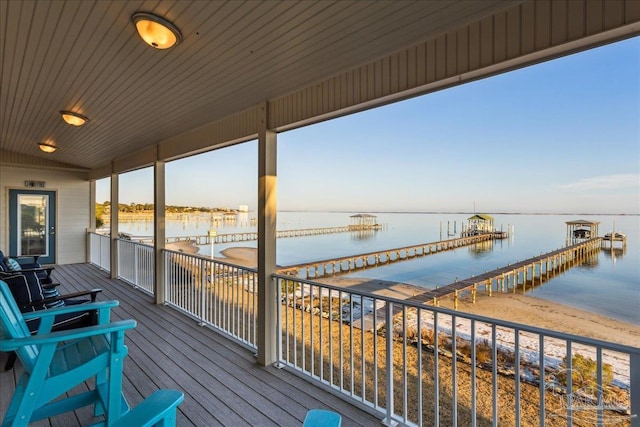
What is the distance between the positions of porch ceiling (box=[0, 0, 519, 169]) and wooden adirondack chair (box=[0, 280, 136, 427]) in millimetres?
1794

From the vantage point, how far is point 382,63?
2.17 m

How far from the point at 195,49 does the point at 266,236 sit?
1.73 metres

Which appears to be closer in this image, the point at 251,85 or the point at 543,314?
the point at 251,85

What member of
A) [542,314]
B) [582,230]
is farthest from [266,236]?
[582,230]

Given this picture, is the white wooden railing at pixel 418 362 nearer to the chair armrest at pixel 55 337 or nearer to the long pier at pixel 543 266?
the chair armrest at pixel 55 337

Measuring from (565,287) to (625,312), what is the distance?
5.32 m

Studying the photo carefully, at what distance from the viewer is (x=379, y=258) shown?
87.9ft

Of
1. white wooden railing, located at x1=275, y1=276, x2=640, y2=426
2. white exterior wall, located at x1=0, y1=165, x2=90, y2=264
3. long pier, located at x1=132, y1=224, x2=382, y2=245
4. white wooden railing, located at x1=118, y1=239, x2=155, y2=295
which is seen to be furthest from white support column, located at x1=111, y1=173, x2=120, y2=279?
long pier, located at x1=132, y1=224, x2=382, y2=245

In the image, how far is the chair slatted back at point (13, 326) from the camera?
1.66 m

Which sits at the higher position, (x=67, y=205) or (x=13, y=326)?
(x=67, y=205)

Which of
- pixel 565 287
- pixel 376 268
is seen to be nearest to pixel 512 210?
pixel 565 287

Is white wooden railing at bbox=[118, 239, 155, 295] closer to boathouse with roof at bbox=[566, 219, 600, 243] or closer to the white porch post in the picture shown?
the white porch post

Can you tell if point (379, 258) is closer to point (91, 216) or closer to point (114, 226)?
point (91, 216)

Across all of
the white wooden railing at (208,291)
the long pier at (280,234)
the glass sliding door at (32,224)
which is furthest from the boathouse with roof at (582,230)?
the glass sliding door at (32,224)
